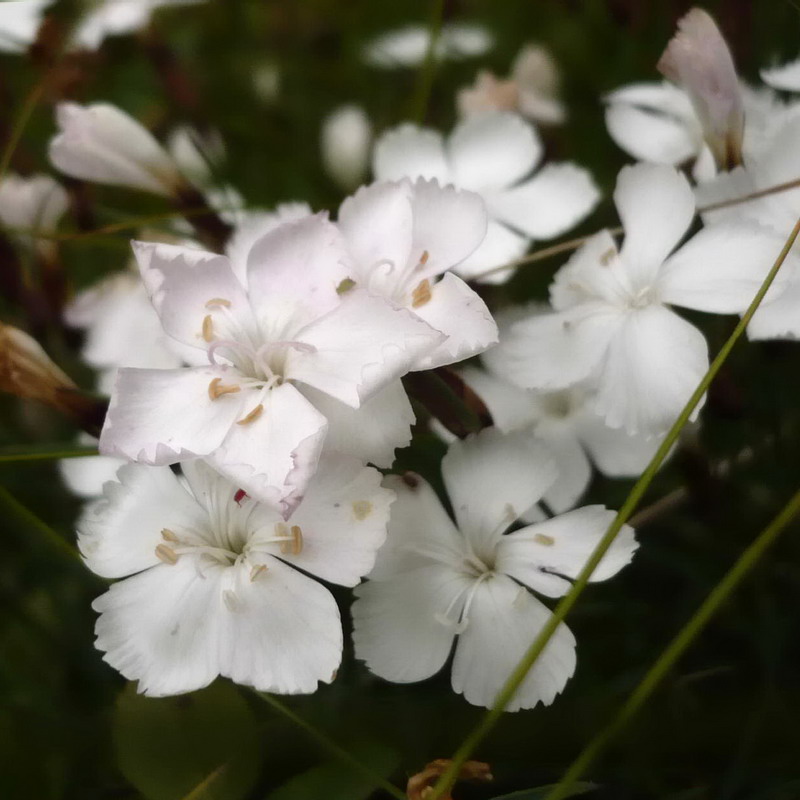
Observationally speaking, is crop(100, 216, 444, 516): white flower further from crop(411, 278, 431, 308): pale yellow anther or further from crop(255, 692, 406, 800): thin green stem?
crop(255, 692, 406, 800): thin green stem

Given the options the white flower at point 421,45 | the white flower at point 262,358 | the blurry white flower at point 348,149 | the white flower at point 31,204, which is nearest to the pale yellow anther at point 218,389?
the white flower at point 262,358

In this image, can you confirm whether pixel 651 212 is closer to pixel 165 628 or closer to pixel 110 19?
pixel 165 628

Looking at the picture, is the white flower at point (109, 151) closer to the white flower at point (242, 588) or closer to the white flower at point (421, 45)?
the white flower at point (242, 588)

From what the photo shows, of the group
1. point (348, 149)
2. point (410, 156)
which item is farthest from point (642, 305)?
point (348, 149)

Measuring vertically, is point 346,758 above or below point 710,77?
below

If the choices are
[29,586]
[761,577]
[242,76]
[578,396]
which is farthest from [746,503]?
[242,76]
